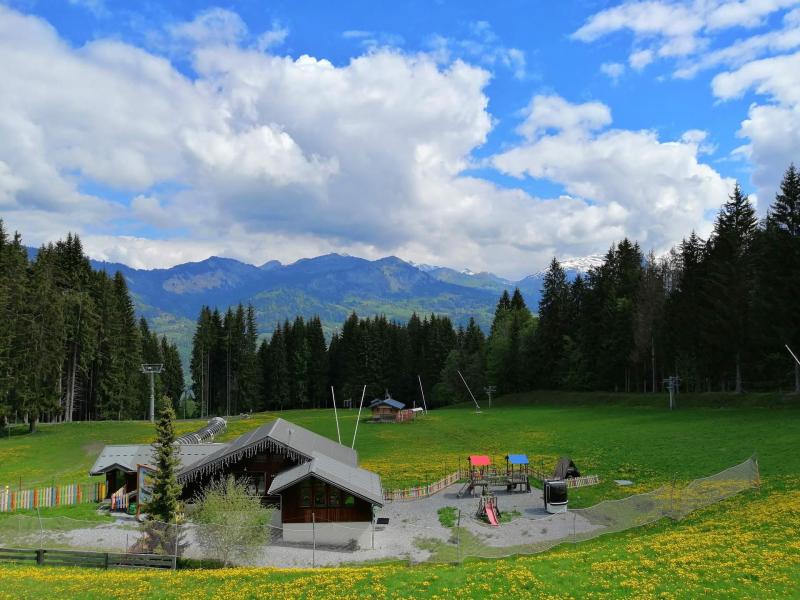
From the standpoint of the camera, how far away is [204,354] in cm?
13000

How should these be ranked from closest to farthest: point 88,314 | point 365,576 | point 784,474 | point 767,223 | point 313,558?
point 365,576 < point 313,558 < point 784,474 < point 767,223 < point 88,314

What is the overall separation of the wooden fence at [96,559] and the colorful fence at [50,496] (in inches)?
583

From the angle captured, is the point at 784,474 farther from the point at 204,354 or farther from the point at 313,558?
the point at 204,354

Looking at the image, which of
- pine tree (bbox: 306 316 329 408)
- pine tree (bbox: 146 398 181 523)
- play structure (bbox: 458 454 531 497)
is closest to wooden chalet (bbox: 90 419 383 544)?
pine tree (bbox: 146 398 181 523)

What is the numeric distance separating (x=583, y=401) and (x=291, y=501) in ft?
227

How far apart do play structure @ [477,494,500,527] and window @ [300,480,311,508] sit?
1054 centimetres

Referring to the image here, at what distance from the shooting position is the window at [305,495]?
3269 cm

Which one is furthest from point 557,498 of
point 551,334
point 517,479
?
point 551,334

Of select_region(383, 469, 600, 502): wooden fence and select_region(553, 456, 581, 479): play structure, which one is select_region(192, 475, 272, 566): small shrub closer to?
select_region(383, 469, 600, 502): wooden fence

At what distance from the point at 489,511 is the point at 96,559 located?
2110 centimetres

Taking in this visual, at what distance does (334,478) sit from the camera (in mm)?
31578

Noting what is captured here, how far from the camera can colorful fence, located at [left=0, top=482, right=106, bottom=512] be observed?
36.6 meters

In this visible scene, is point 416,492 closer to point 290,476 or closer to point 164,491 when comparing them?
point 290,476

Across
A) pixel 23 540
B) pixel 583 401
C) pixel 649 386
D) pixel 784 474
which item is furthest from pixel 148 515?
pixel 649 386
